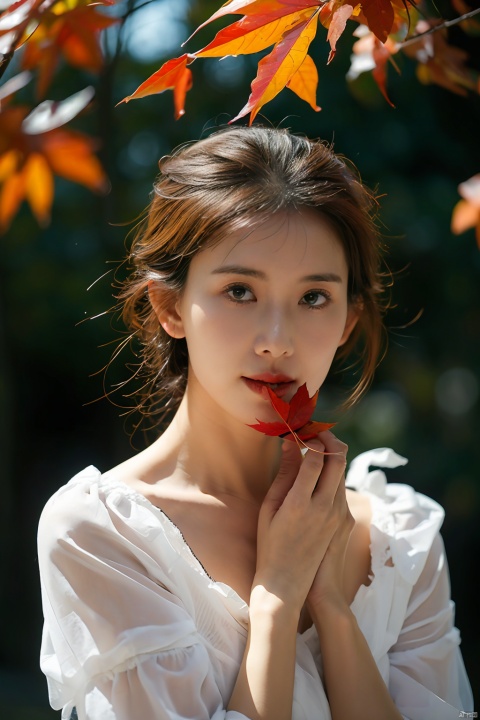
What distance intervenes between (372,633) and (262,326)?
0.70m

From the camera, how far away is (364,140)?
13.3ft

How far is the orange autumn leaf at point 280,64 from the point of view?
129 centimetres

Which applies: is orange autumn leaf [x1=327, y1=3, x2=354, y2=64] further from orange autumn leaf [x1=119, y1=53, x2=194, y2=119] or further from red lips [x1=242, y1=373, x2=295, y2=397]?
red lips [x1=242, y1=373, x2=295, y2=397]

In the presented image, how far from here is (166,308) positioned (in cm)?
190

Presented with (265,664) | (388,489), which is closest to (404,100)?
(388,489)

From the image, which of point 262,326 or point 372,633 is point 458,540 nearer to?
point 372,633

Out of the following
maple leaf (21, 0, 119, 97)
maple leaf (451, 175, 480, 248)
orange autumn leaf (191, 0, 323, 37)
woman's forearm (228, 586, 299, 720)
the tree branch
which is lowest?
woman's forearm (228, 586, 299, 720)

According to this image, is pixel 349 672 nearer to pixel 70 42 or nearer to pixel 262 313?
pixel 262 313

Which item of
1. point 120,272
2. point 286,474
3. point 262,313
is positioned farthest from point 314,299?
point 120,272

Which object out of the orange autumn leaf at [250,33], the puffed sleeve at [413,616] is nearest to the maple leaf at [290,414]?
the puffed sleeve at [413,616]

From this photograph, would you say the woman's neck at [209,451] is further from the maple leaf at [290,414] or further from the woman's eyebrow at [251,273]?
the woman's eyebrow at [251,273]

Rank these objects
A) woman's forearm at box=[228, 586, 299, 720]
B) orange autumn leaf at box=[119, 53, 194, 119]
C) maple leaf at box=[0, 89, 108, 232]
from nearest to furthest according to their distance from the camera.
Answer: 1. maple leaf at box=[0, 89, 108, 232]
2. orange autumn leaf at box=[119, 53, 194, 119]
3. woman's forearm at box=[228, 586, 299, 720]

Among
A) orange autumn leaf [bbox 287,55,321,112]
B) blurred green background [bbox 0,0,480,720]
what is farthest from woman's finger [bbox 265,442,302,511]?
blurred green background [bbox 0,0,480,720]

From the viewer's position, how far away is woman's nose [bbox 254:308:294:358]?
5.44ft
